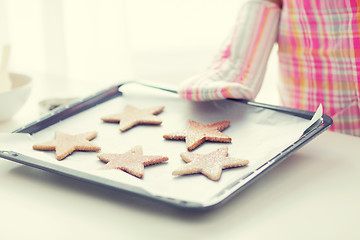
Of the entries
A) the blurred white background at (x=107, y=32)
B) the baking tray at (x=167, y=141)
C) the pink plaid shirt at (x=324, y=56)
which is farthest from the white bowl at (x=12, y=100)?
the blurred white background at (x=107, y=32)

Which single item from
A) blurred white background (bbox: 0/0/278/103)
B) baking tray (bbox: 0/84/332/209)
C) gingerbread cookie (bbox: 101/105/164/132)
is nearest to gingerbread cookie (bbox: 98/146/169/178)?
baking tray (bbox: 0/84/332/209)

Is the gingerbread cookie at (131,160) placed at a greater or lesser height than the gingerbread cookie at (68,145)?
greater

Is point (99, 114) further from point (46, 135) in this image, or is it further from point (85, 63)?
point (85, 63)

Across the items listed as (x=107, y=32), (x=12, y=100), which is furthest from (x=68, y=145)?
(x=107, y=32)

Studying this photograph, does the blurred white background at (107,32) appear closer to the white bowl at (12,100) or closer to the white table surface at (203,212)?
the white bowl at (12,100)

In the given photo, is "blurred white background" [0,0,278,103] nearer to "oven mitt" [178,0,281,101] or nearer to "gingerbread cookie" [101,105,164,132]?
"oven mitt" [178,0,281,101]

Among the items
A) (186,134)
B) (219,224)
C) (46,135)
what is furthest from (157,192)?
(46,135)
